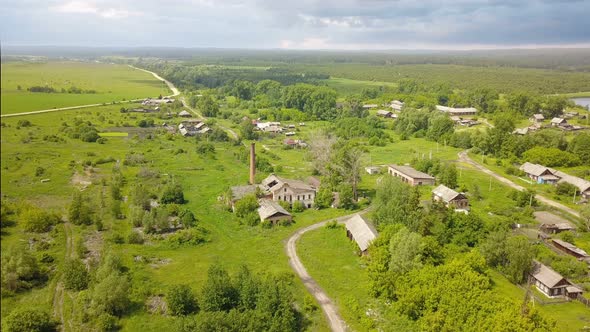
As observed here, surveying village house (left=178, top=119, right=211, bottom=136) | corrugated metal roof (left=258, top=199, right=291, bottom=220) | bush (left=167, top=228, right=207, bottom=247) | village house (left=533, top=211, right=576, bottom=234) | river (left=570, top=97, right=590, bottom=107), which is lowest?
bush (left=167, top=228, right=207, bottom=247)

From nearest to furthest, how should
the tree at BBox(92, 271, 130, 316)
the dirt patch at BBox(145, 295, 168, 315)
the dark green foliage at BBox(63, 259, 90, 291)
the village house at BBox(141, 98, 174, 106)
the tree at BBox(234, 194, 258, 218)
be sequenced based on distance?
the tree at BBox(92, 271, 130, 316) → the dirt patch at BBox(145, 295, 168, 315) → the dark green foliage at BBox(63, 259, 90, 291) → the tree at BBox(234, 194, 258, 218) → the village house at BBox(141, 98, 174, 106)

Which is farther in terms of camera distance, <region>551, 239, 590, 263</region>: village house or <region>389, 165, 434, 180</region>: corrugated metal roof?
<region>389, 165, 434, 180</region>: corrugated metal roof

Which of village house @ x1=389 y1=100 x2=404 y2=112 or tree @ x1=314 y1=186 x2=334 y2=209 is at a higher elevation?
village house @ x1=389 y1=100 x2=404 y2=112

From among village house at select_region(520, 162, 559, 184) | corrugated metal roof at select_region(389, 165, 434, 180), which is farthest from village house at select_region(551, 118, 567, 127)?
corrugated metal roof at select_region(389, 165, 434, 180)

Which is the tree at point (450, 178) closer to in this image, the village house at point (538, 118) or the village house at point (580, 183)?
the village house at point (580, 183)

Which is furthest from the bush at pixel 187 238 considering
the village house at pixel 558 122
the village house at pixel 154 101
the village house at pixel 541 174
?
the village house at pixel 154 101

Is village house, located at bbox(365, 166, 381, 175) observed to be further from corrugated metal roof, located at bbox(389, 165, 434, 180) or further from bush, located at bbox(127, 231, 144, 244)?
bush, located at bbox(127, 231, 144, 244)

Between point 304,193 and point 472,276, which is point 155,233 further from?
point 472,276

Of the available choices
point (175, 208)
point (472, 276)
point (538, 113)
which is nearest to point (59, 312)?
point (175, 208)
